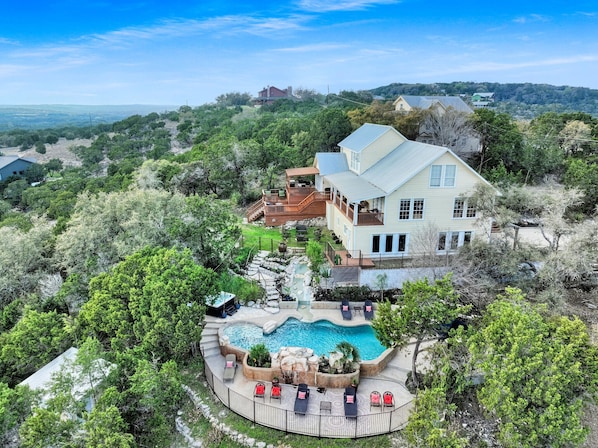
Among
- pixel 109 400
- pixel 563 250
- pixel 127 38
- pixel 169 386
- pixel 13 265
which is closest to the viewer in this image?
pixel 109 400

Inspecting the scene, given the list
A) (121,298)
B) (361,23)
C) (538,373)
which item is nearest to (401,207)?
(538,373)

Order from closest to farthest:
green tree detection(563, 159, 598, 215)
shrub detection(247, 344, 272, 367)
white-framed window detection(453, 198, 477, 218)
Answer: shrub detection(247, 344, 272, 367) → white-framed window detection(453, 198, 477, 218) → green tree detection(563, 159, 598, 215)

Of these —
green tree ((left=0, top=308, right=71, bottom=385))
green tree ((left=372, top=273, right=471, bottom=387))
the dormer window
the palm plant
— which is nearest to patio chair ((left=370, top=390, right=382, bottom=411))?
the palm plant

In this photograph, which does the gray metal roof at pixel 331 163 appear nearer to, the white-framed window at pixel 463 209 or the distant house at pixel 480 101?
the white-framed window at pixel 463 209

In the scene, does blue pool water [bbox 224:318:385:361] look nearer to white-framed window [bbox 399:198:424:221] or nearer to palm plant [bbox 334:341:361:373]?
palm plant [bbox 334:341:361:373]

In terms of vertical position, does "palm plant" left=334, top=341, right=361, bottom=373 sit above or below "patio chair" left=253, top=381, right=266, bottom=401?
above

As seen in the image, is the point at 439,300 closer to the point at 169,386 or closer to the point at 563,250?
the point at 169,386

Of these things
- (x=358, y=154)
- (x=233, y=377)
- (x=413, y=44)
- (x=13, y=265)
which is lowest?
(x=233, y=377)
